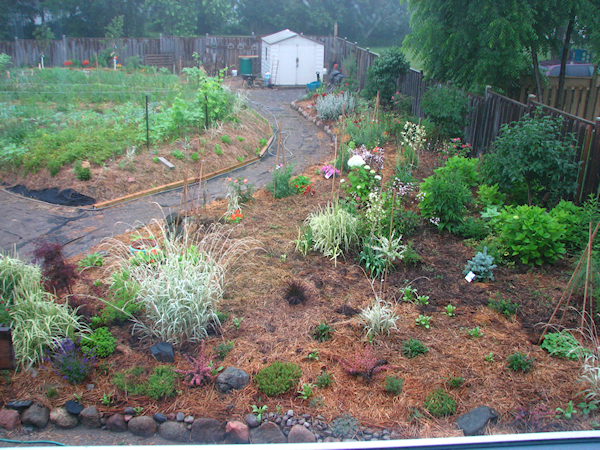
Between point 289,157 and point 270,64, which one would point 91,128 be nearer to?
point 289,157

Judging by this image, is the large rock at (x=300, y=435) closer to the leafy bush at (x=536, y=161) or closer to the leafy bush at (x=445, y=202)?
the leafy bush at (x=445, y=202)

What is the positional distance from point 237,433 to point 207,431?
0.74ft

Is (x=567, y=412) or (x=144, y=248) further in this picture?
(x=144, y=248)

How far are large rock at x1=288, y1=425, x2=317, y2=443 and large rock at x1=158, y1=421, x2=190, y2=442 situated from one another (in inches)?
28.2

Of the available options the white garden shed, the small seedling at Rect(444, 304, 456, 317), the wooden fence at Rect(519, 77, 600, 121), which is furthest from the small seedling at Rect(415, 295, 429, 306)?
the white garden shed

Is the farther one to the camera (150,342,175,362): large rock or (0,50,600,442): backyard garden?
(150,342,175,362): large rock

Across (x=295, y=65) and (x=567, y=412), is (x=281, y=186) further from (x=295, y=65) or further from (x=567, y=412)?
(x=295, y=65)

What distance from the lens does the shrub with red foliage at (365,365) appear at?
3.71 metres

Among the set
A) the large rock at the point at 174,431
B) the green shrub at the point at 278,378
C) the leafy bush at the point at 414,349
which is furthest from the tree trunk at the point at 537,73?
the large rock at the point at 174,431

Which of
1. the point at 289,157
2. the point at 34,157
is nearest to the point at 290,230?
the point at 289,157

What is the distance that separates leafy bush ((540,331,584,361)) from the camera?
385cm

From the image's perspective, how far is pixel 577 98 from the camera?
10039 mm

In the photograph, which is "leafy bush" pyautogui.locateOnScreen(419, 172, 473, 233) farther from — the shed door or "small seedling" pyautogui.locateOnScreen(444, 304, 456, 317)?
the shed door

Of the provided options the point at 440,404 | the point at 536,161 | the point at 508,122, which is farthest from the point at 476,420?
the point at 508,122
